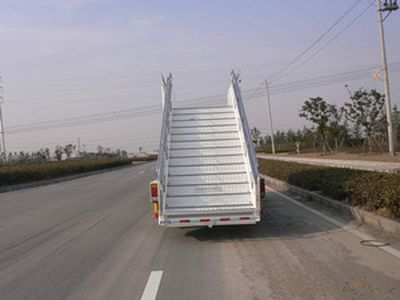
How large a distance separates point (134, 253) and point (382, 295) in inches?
163

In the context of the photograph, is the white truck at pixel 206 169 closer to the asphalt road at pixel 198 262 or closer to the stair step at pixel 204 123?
the stair step at pixel 204 123

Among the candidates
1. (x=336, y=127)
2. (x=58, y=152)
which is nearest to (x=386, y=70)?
(x=336, y=127)

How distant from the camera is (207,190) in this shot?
9.45 meters

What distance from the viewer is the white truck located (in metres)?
8.64

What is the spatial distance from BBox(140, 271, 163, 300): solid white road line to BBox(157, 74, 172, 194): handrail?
8.94 ft

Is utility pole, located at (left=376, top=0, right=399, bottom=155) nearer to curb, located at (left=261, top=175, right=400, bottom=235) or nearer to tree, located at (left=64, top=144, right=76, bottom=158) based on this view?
curb, located at (left=261, top=175, right=400, bottom=235)

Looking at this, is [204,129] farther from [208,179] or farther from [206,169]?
[208,179]

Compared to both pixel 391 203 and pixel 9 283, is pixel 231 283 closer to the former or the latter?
pixel 9 283

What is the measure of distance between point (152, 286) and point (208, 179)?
4.18 m

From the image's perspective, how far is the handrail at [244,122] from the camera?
933 cm

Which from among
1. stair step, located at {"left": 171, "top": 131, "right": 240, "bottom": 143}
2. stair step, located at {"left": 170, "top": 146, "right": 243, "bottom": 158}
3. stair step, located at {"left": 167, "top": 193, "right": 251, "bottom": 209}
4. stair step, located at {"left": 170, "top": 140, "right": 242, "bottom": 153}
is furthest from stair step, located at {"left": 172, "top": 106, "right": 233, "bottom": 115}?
stair step, located at {"left": 167, "top": 193, "right": 251, "bottom": 209}

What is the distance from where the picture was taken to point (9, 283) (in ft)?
20.9

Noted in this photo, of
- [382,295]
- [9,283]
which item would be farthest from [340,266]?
[9,283]

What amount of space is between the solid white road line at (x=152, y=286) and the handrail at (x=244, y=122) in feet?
10.3
